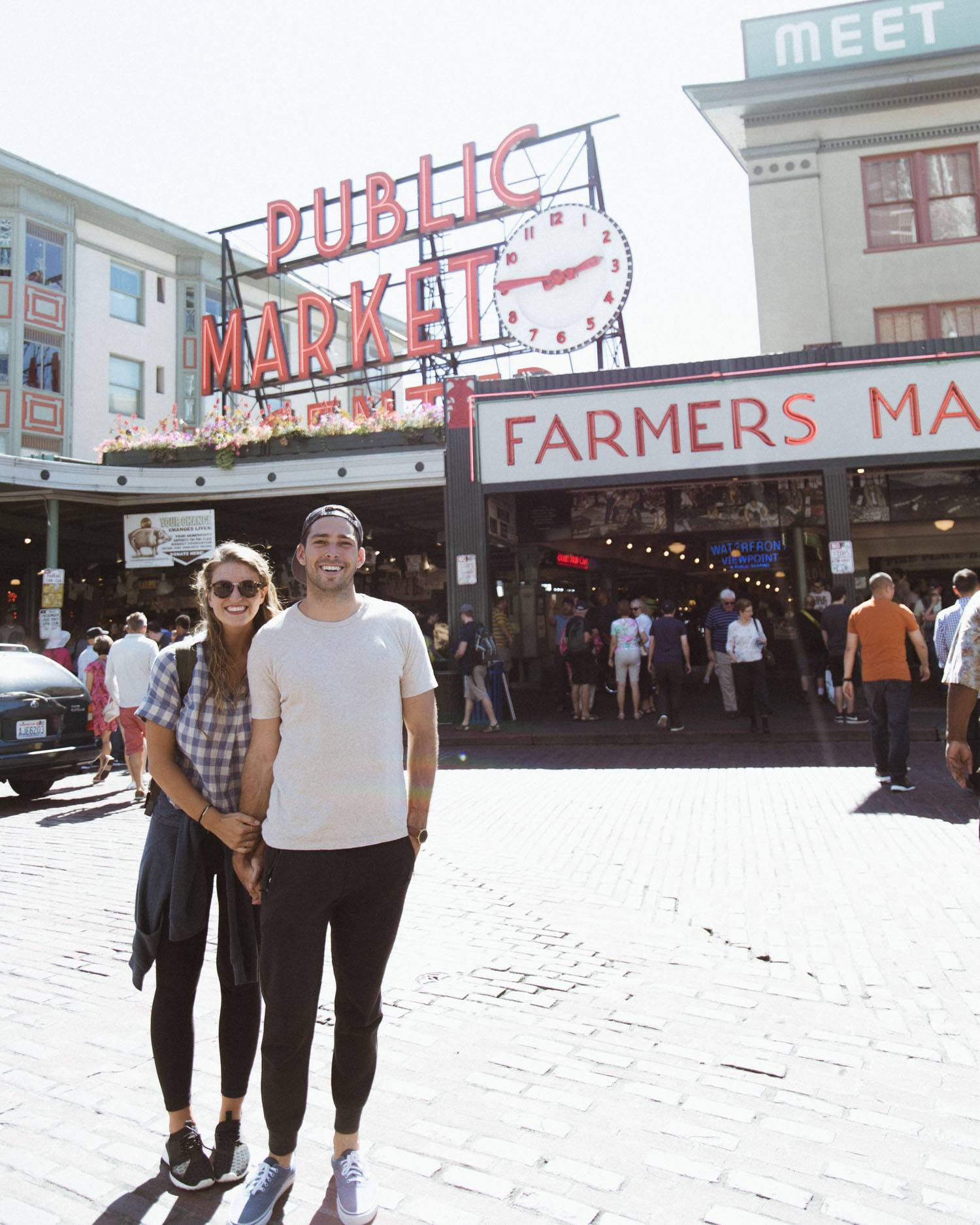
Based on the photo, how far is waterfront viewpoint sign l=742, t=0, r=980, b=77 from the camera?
18.5 metres

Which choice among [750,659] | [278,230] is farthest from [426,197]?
[750,659]

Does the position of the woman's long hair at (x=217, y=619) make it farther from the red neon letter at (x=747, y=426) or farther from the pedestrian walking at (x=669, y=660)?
the red neon letter at (x=747, y=426)

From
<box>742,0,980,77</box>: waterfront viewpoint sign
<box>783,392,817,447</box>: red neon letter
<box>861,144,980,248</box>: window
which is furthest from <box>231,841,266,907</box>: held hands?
<box>742,0,980,77</box>: waterfront viewpoint sign

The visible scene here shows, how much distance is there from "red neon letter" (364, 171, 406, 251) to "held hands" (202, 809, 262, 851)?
24.6 meters

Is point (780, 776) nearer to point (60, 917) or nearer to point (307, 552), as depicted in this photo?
point (60, 917)

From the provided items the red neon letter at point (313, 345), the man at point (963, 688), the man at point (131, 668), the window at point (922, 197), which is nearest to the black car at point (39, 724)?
the man at point (131, 668)

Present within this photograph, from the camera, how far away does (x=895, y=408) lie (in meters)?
14.8

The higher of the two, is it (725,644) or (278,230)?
(278,230)

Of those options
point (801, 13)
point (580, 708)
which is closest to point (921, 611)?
point (580, 708)

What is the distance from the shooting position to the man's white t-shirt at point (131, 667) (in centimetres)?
934

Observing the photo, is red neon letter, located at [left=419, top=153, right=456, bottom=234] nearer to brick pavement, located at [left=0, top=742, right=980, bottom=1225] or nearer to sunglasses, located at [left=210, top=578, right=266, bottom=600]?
brick pavement, located at [left=0, top=742, right=980, bottom=1225]

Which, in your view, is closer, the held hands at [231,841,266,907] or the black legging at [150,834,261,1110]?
the held hands at [231,841,266,907]

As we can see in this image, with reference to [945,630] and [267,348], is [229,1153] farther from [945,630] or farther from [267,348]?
[267,348]

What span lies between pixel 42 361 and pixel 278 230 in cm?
1007
